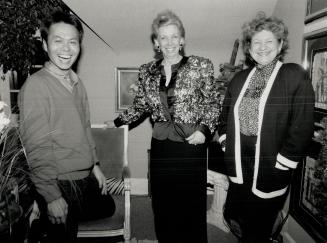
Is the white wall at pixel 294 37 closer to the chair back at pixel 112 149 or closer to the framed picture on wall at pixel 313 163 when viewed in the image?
the framed picture on wall at pixel 313 163

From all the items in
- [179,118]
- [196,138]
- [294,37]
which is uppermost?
[294,37]

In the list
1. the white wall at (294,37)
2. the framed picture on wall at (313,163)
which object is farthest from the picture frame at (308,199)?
the white wall at (294,37)

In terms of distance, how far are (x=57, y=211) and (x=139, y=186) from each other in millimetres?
2213

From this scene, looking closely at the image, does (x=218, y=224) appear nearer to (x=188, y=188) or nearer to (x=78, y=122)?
(x=188, y=188)

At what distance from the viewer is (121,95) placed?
341cm

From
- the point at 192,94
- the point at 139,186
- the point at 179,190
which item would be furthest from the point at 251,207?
the point at 139,186

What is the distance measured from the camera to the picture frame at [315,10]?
1900 millimetres

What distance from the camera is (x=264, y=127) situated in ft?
5.47

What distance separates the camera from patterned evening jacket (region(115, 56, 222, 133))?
6.39 ft

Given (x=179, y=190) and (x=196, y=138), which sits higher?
(x=196, y=138)

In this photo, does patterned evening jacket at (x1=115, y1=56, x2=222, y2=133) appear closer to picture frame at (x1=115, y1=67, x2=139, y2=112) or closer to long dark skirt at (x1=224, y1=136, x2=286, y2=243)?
long dark skirt at (x1=224, y1=136, x2=286, y2=243)

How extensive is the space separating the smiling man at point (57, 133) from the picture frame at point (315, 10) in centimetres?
147

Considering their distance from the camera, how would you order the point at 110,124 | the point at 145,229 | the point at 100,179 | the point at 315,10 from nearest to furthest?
the point at 100,179 < the point at 315,10 < the point at 110,124 < the point at 145,229

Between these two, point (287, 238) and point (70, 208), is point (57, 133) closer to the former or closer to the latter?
point (70, 208)
